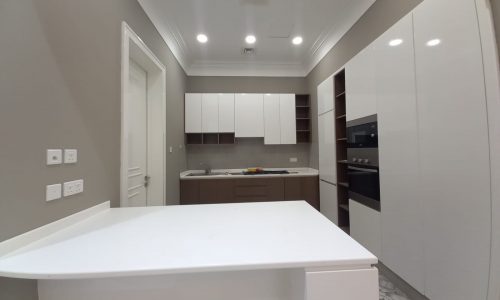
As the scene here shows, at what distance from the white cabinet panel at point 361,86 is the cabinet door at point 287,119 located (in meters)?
1.62

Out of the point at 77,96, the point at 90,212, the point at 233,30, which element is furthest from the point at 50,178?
the point at 233,30

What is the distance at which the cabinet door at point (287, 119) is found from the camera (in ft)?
12.8

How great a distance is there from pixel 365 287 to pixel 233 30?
10.5 ft

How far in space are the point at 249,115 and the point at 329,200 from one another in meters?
2.04

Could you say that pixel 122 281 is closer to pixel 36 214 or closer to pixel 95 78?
pixel 36 214

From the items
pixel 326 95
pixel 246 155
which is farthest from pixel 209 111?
pixel 326 95

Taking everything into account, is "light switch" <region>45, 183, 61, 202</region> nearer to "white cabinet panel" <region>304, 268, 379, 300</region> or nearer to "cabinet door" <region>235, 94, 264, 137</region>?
"white cabinet panel" <region>304, 268, 379, 300</region>

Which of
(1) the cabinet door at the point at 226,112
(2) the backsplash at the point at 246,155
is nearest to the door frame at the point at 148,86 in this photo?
(1) the cabinet door at the point at 226,112

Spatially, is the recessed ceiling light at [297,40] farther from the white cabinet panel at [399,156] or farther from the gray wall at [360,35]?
the white cabinet panel at [399,156]

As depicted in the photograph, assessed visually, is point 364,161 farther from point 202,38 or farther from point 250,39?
point 202,38

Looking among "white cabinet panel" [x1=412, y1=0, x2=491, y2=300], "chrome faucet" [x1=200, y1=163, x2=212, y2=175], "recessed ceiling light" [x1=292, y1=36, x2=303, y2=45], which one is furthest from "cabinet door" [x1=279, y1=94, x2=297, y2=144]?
"white cabinet panel" [x1=412, y1=0, x2=491, y2=300]

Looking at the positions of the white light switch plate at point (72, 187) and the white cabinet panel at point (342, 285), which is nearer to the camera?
the white cabinet panel at point (342, 285)

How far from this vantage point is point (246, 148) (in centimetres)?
416

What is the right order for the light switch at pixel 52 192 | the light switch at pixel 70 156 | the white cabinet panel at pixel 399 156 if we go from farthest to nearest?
the white cabinet panel at pixel 399 156 < the light switch at pixel 70 156 < the light switch at pixel 52 192
